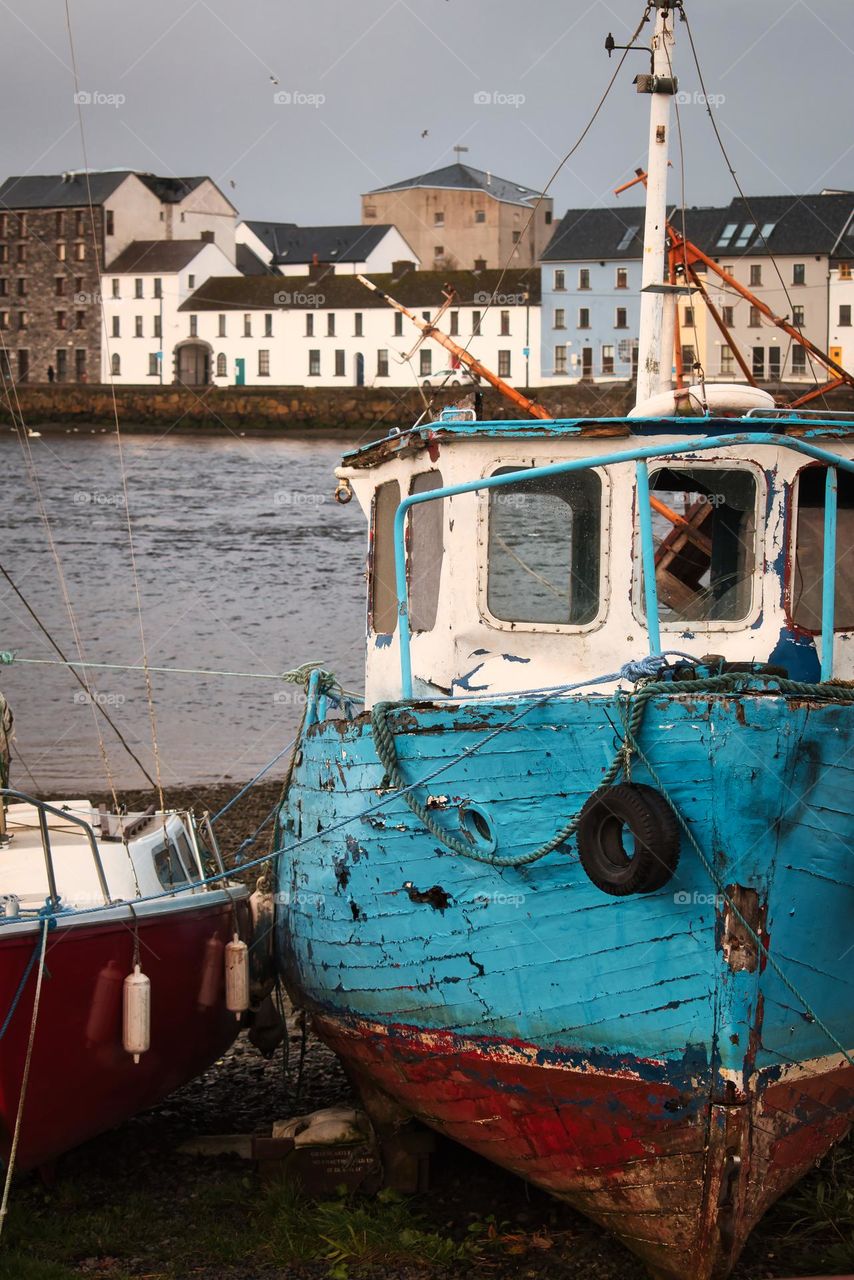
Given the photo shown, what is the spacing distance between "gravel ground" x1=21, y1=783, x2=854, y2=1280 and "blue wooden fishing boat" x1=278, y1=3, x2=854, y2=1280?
0.35 metres

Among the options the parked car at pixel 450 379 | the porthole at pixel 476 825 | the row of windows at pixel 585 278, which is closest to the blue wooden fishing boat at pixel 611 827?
the porthole at pixel 476 825

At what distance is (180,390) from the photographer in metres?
80.8

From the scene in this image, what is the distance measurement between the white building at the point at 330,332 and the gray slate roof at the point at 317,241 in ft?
8.47

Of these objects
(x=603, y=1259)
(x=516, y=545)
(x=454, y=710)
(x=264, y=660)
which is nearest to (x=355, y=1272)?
(x=603, y=1259)

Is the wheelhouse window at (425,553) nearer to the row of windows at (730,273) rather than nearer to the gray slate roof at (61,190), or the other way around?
the row of windows at (730,273)

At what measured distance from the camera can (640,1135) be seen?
7.00 m

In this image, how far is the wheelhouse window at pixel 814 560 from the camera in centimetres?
771

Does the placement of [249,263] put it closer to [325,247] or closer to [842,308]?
[325,247]

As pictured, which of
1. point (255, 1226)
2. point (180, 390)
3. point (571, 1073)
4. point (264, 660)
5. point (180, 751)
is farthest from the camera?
point (180, 390)

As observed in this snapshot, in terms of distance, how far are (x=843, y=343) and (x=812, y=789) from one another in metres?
68.9

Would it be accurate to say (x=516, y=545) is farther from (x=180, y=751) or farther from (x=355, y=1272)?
(x=180, y=751)

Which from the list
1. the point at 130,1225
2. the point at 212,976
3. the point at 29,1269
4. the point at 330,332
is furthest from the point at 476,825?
the point at 330,332

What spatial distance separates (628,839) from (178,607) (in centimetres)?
2810

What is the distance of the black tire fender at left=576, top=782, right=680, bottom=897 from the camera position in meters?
6.40
